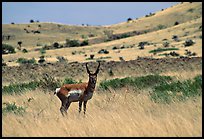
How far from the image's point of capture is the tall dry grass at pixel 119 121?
8125 millimetres

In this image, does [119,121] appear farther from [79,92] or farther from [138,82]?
[138,82]

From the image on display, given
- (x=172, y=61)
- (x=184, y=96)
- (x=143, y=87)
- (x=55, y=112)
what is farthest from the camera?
(x=172, y=61)

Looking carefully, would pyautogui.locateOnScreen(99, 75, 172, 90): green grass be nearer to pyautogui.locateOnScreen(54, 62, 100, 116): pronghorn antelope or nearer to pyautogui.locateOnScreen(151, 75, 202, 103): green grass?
pyautogui.locateOnScreen(151, 75, 202, 103): green grass

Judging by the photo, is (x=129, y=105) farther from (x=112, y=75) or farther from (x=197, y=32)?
(x=197, y=32)

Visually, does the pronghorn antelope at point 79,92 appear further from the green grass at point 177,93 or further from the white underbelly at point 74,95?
the green grass at point 177,93

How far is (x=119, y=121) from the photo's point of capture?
889cm

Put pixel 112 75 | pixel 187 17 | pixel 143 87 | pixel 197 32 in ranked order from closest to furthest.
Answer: pixel 143 87 < pixel 112 75 < pixel 197 32 < pixel 187 17

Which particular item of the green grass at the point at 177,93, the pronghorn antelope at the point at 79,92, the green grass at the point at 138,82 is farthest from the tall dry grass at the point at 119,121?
the green grass at the point at 138,82

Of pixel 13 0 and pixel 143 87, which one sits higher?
pixel 13 0

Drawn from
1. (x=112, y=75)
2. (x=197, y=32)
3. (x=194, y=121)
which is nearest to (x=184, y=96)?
(x=194, y=121)

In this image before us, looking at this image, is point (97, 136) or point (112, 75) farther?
point (112, 75)

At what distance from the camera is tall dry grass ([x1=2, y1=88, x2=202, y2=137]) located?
26.7ft

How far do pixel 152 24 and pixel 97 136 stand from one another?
4279 inches

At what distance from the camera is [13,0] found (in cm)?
1167
